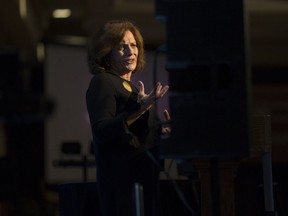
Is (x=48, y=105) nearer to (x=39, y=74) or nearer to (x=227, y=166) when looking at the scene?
(x=227, y=166)

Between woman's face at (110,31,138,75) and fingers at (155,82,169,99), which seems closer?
fingers at (155,82,169,99)

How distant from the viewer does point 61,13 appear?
31.7 feet

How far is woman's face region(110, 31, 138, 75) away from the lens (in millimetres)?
3070

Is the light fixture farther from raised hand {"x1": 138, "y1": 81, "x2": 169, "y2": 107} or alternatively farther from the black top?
raised hand {"x1": 138, "y1": 81, "x2": 169, "y2": 107}

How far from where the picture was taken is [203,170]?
10.6ft

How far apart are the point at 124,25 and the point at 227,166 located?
68 cm

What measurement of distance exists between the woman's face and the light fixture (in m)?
6.51

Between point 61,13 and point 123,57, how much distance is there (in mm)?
6705

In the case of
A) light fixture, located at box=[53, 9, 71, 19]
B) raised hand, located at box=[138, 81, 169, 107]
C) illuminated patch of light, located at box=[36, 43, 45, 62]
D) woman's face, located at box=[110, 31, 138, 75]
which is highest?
light fixture, located at box=[53, 9, 71, 19]

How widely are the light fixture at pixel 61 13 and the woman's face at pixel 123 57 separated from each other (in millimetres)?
6509

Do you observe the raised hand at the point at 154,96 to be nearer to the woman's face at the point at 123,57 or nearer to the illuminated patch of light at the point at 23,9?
the woman's face at the point at 123,57

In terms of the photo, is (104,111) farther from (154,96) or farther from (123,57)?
(123,57)

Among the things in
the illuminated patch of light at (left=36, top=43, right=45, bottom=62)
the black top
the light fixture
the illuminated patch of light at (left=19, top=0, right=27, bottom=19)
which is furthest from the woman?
the illuminated patch of light at (left=36, top=43, right=45, bottom=62)

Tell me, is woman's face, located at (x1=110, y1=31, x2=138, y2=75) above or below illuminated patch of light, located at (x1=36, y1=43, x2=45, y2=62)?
below
